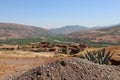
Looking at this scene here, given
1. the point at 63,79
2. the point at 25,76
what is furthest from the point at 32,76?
the point at 63,79

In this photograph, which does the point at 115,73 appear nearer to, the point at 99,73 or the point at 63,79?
the point at 99,73

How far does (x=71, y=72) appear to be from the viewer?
10.1 metres

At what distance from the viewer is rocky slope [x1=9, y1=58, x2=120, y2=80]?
992cm

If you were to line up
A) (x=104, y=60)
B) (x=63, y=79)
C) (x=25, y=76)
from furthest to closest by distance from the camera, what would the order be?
(x=104, y=60) < (x=25, y=76) < (x=63, y=79)

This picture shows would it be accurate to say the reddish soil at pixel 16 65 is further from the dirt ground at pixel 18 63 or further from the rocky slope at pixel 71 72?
the rocky slope at pixel 71 72

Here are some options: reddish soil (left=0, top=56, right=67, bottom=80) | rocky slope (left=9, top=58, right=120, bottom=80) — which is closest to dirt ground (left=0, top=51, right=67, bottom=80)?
reddish soil (left=0, top=56, right=67, bottom=80)

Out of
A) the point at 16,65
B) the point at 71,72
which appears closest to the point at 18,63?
the point at 16,65

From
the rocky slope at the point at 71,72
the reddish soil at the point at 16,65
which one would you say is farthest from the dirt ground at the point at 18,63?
the rocky slope at the point at 71,72

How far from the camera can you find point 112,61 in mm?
19547

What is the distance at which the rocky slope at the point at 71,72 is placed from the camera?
32.6ft

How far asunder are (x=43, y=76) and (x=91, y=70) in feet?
6.21

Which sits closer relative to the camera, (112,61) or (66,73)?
(66,73)

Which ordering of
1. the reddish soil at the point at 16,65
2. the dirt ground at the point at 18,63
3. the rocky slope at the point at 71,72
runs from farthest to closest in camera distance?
the dirt ground at the point at 18,63
the reddish soil at the point at 16,65
the rocky slope at the point at 71,72

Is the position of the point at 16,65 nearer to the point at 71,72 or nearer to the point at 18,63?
the point at 18,63
